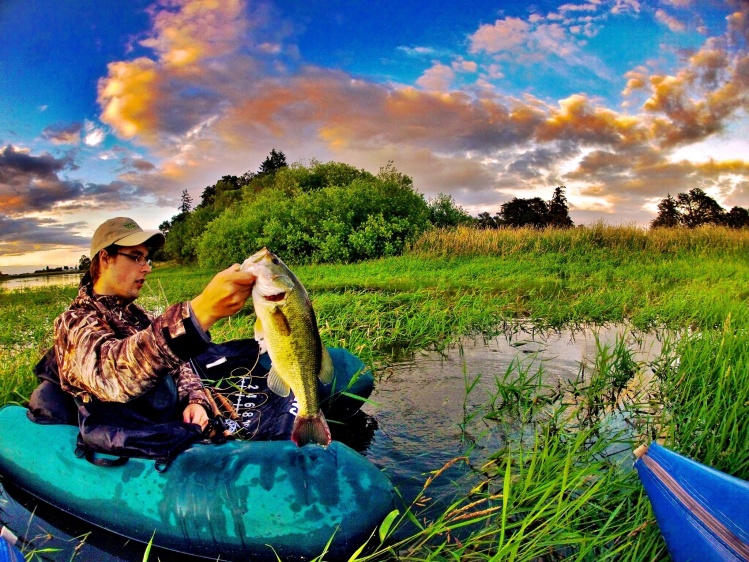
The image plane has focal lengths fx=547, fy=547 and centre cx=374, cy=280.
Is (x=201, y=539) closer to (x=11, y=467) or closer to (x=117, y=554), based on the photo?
(x=117, y=554)

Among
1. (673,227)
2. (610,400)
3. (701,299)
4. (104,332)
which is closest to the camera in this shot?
(104,332)

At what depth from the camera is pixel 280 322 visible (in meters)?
2.53

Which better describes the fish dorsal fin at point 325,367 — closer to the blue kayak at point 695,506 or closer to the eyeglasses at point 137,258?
the eyeglasses at point 137,258

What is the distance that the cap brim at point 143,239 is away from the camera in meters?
3.19

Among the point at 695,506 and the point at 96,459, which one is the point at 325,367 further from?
the point at 695,506

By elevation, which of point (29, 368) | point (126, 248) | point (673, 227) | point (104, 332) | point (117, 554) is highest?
point (673, 227)

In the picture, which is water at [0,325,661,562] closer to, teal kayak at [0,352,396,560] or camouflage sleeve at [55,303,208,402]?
teal kayak at [0,352,396,560]

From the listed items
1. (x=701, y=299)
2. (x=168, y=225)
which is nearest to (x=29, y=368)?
(x=701, y=299)

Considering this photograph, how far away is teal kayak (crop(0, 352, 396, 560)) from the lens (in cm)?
295

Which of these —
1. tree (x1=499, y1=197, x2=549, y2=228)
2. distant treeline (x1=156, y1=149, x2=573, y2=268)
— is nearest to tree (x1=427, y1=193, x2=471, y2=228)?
distant treeline (x1=156, y1=149, x2=573, y2=268)

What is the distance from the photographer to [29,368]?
5.99 m

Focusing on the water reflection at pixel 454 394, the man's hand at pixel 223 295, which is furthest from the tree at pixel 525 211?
the man's hand at pixel 223 295

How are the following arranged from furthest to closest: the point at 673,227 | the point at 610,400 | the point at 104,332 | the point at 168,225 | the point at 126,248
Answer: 1. the point at 168,225
2. the point at 673,227
3. the point at 610,400
4. the point at 126,248
5. the point at 104,332

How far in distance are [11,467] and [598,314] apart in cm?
909
